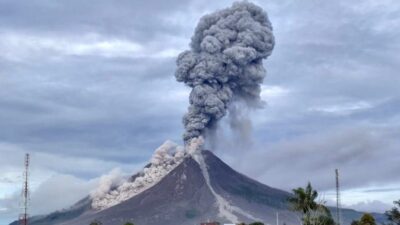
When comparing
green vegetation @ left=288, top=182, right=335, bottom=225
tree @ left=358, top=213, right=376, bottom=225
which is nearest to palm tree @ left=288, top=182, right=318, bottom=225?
green vegetation @ left=288, top=182, right=335, bottom=225

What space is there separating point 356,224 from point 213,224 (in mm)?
66078

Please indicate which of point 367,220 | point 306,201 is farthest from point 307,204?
point 367,220

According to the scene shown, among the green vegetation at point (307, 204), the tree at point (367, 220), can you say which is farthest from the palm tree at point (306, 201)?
the tree at point (367, 220)

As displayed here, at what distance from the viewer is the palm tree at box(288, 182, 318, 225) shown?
89.8 m

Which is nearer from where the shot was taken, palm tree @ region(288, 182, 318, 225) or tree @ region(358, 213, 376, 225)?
palm tree @ region(288, 182, 318, 225)

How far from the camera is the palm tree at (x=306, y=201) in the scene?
8981cm

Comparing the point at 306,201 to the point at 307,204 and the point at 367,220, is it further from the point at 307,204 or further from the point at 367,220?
the point at 367,220

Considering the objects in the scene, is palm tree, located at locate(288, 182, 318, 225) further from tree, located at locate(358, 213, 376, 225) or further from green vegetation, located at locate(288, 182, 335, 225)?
tree, located at locate(358, 213, 376, 225)

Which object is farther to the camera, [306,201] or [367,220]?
[367,220]

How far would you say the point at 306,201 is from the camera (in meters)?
89.8

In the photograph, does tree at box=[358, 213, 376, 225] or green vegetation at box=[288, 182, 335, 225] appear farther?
tree at box=[358, 213, 376, 225]

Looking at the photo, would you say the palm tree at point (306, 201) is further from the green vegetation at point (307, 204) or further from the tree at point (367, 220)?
the tree at point (367, 220)

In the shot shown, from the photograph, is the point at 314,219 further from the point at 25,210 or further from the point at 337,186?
the point at 25,210

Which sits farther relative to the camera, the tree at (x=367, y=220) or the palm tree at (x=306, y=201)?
the tree at (x=367, y=220)
